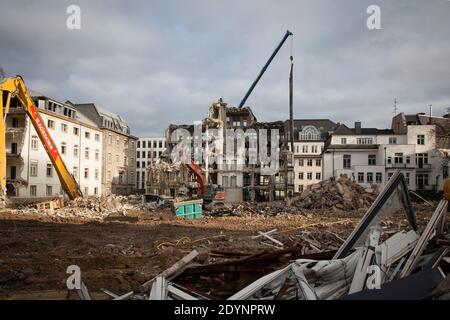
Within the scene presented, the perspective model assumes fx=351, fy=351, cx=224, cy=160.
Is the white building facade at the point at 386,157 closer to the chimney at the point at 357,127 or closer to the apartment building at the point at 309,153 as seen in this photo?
the chimney at the point at 357,127

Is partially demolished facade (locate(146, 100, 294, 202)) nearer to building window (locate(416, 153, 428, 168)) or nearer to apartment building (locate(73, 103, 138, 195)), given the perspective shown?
apartment building (locate(73, 103, 138, 195))

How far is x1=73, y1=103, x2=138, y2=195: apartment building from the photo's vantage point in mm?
60562

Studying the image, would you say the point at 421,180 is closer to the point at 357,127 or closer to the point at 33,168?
the point at 357,127

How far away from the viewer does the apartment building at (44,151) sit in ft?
139

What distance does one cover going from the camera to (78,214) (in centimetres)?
2406

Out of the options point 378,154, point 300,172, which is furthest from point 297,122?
point 378,154

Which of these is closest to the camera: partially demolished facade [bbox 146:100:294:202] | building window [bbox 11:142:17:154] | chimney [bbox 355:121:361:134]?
building window [bbox 11:142:17:154]

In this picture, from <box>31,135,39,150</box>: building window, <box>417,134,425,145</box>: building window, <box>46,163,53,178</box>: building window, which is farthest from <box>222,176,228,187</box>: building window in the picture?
<box>417,134,425,145</box>: building window

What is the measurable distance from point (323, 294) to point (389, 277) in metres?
1.18

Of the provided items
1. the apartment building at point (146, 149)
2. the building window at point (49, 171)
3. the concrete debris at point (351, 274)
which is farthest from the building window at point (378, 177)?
the apartment building at point (146, 149)

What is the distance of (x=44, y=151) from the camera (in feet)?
150

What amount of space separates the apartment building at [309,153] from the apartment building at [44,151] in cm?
3748

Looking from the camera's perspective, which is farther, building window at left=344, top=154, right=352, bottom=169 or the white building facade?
building window at left=344, top=154, right=352, bottom=169

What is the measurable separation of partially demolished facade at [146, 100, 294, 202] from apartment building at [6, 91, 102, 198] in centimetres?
1228
